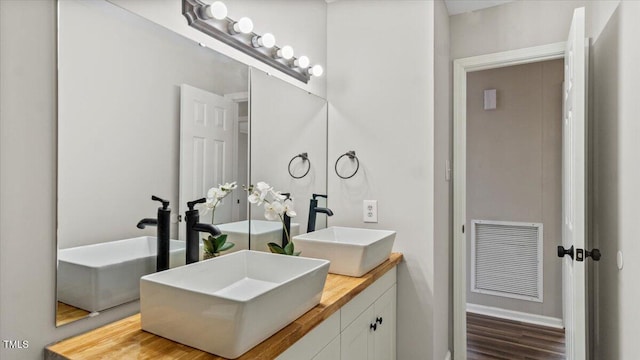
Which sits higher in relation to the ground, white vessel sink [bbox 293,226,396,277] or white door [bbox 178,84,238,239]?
white door [bbox 178,84,238,239]

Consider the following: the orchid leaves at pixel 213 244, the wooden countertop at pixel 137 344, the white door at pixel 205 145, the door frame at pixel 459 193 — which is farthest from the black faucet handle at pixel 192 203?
the door frame at pixel 459 193

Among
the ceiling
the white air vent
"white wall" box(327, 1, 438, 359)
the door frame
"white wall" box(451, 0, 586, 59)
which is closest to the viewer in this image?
"white wall" box(327, 1, 438, 359)

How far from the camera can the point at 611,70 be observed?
5.60 feet

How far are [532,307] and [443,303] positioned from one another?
1467 millimetres

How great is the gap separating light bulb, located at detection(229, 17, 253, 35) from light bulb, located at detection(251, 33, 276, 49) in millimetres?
114

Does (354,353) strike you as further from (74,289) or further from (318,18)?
(318,18)

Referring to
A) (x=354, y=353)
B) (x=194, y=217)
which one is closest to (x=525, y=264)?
(x=354, y=353)

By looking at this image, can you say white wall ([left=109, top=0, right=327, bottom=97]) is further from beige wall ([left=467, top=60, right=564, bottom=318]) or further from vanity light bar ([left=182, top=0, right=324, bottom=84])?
beige wall ([left=467, top=60, right=564, bottom=318])

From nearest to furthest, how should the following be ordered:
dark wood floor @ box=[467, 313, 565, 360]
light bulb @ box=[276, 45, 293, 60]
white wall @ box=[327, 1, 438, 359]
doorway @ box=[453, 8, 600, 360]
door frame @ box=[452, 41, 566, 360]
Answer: doorway @ box=[453, 8, 600, 360] → light bulb @ box=[276, 45, 293, 60] → white wall @ box=[327, 1, 438, 359] → door frame @ box=[452, 41, 566, 360] → dark wood floor @ box=[467, 313, 565, 360]

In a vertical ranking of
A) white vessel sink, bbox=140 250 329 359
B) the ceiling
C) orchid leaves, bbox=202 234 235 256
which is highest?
the ceiling

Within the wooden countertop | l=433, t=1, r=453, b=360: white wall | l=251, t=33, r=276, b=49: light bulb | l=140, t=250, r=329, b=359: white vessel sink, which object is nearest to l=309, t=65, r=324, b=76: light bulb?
l=251, t=33, r=276, b=49: light bulb

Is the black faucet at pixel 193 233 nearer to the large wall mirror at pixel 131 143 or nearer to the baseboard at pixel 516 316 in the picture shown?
the large wall mirror at pixel 131 143

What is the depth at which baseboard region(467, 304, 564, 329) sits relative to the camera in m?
3.09

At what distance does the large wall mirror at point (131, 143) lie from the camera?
3.21 ft
